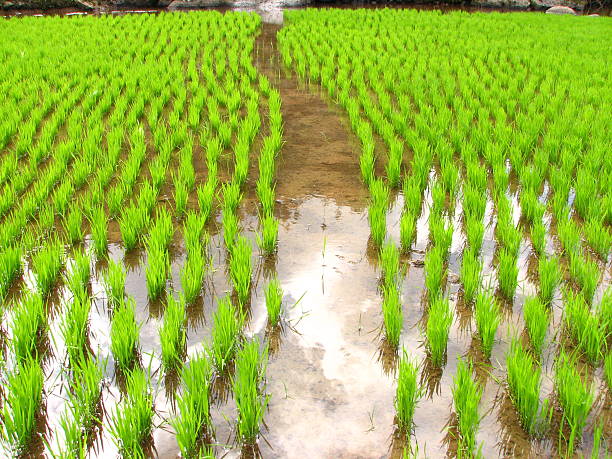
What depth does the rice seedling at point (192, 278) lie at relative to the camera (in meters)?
2.54

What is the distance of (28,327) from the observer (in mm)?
2184

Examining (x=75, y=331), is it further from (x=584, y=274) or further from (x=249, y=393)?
(x=584, y=274)

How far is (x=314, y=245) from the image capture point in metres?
3.16

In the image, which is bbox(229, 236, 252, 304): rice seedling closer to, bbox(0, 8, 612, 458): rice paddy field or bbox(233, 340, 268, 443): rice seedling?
bbox(0, 8, 612, 458): rice paddy field

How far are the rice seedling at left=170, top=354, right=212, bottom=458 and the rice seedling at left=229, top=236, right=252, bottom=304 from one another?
56 cm

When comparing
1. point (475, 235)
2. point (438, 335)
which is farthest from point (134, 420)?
point (475, 235)

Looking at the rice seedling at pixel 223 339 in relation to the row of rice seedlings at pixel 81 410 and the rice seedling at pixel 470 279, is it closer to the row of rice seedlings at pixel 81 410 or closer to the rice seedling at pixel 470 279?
the row of rice seedlings at pixel 81 410

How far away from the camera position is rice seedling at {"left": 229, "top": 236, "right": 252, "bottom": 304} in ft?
8.42

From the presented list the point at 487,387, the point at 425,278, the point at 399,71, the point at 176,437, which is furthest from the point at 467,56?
the point at 176,437

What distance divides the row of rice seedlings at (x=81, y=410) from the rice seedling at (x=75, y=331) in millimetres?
98

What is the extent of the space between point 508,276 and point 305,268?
3.16ft

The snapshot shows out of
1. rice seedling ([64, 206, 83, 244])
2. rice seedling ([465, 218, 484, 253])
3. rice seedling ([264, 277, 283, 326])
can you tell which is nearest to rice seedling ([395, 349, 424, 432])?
rice seedling ([264, 277, 283, 326])

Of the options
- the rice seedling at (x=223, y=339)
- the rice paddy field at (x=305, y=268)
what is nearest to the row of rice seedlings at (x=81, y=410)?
the rice paddy field at (x=305, y=268)

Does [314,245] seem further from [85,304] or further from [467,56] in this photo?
[467,56]
